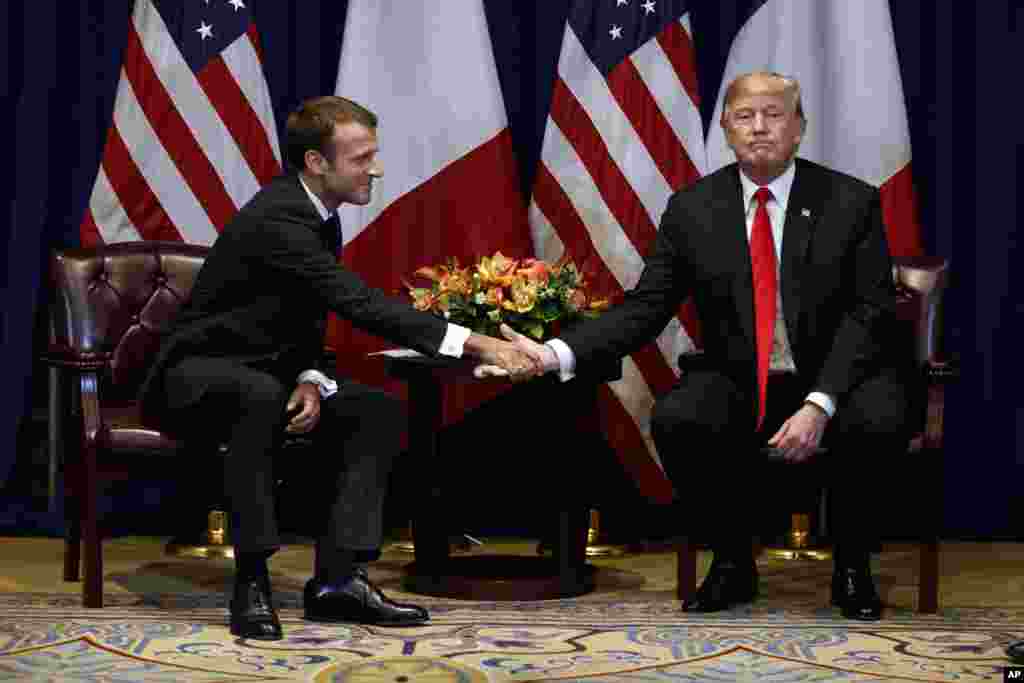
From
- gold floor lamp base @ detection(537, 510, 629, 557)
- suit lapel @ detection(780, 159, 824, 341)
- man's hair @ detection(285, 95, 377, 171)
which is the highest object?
man's hair @ detection(285, 95, 377, 171)

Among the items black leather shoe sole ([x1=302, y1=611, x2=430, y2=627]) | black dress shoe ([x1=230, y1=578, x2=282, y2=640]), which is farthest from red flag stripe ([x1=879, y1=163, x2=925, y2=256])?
black dress shoe ([x1=230, y1=578, x2=282, y2=640])

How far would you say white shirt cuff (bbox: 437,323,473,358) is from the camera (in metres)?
4.72

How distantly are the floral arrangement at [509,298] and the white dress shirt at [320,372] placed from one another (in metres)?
0.25

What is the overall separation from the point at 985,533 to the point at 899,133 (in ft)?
4.66

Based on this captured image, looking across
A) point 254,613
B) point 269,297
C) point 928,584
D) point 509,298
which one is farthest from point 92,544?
point 928,584

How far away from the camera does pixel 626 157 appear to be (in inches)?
226

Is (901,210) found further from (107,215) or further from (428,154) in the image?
(107,215)

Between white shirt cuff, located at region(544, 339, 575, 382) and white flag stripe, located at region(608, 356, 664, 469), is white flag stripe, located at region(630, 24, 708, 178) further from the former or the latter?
white shirt cuff, located at region(544, 339, 575, 382)

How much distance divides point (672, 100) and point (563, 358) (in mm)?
1264

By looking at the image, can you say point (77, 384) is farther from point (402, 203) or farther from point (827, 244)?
point (827, 244)

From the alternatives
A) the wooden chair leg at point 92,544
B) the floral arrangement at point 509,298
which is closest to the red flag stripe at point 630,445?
the floral arrangement at point 509,298

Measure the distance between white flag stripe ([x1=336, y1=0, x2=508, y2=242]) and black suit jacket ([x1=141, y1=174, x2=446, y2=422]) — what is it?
116 cm

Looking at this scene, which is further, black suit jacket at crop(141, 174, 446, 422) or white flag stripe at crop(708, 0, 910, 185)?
white flag stripe at crop(708, 0, 910, 185)

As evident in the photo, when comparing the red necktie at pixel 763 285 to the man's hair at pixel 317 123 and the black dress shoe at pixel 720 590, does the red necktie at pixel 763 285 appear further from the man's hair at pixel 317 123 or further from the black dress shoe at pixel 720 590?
the man's hair at pixel 317 123
